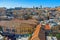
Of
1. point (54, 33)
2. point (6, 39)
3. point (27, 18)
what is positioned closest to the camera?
point (6, 39)

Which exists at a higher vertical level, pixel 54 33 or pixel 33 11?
pixel 33 11

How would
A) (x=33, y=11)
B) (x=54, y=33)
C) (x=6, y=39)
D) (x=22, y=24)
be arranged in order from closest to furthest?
1. (x=6, y=39)
2. (x=54, y=33)
3. (x=22, y=24)
4. (x=33, y=11)

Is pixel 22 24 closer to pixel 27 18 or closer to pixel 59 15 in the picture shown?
pixel 27 18

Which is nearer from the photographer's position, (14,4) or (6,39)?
(6,39)

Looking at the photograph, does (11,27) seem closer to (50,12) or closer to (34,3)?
(34,3)

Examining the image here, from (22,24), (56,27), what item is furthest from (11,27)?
(56,27)

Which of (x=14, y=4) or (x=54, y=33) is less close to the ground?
(x=14, y=4)

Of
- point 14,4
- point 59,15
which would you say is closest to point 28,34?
point 14,4

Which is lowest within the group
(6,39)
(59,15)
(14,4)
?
(6,39)

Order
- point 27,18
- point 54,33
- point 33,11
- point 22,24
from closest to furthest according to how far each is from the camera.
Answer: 1. point 54,33
2. point 22,24
3. point 27,18
4. point 33,11
